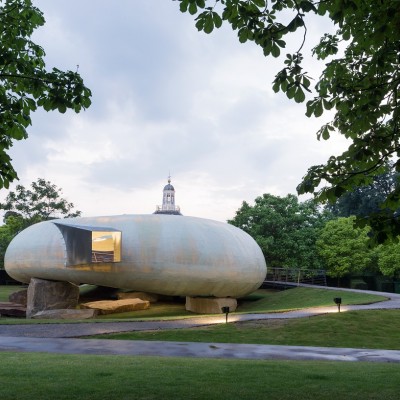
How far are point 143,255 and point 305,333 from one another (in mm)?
14004

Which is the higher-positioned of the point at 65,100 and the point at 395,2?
the point at 395,2

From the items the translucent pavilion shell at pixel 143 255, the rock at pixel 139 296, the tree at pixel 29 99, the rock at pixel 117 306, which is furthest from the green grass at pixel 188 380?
the rock at pixel 139 296

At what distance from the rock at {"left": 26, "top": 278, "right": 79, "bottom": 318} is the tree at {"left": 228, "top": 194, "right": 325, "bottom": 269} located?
1973cm

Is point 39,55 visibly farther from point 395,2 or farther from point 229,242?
point 229,242

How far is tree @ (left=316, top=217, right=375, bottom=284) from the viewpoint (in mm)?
44531

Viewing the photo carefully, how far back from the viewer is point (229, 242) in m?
31.1

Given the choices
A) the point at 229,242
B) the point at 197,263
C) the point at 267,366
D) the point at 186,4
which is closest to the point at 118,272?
the point at 197,263

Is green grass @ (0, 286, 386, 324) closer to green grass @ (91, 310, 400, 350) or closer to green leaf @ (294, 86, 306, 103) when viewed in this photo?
green grass @ (91, 310, 400, 350)

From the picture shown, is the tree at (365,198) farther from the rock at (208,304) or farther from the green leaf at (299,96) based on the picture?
A: the green leaf at (299,96)

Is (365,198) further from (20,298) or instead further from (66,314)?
(66,314)

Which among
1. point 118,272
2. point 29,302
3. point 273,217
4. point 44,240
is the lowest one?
point 29,302

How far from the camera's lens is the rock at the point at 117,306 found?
2775 cm

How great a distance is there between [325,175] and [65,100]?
11.6 feet

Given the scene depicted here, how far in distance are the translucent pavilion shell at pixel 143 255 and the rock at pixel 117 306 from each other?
106 cm
